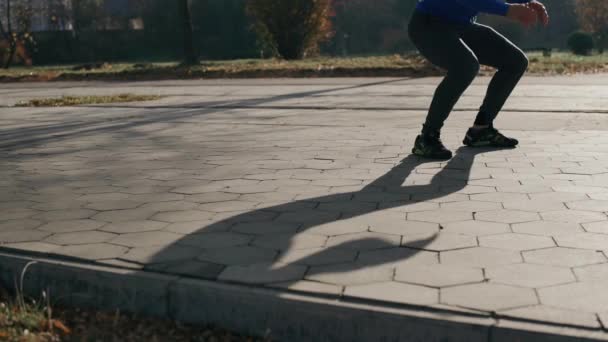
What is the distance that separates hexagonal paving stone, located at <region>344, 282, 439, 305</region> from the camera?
2.35 metres

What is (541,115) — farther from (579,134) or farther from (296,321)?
(296,321)

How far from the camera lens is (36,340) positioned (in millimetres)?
2402

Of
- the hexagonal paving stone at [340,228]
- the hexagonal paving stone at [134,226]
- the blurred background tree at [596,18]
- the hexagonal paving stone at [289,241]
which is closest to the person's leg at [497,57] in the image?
the hexagonal paving stone at [340,228]

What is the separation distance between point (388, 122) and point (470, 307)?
512cm

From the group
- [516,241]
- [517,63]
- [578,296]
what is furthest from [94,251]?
[517,63]

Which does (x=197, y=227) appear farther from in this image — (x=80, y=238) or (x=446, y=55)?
(x=446, y=55)

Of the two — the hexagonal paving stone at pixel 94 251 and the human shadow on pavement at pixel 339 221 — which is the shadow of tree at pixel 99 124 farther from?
the human shadow on pavement at pixel 339 221

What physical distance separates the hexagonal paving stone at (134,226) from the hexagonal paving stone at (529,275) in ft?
5.55

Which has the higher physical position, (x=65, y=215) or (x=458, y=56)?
(x=458, y=56)

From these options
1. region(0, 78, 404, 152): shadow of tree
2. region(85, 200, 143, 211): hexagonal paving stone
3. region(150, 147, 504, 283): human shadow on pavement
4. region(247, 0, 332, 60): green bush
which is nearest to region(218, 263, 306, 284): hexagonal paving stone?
region(150, 147, 504, 283): human shadow on pavement

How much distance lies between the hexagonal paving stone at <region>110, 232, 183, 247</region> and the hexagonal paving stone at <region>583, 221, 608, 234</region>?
1.99 metres

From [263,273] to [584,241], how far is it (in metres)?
1.49

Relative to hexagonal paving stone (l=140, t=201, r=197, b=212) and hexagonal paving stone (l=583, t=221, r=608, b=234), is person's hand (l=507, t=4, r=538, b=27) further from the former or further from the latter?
hexagonal paving stone (l=140, t=201, r=197, b=212)

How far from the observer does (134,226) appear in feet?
11.2
